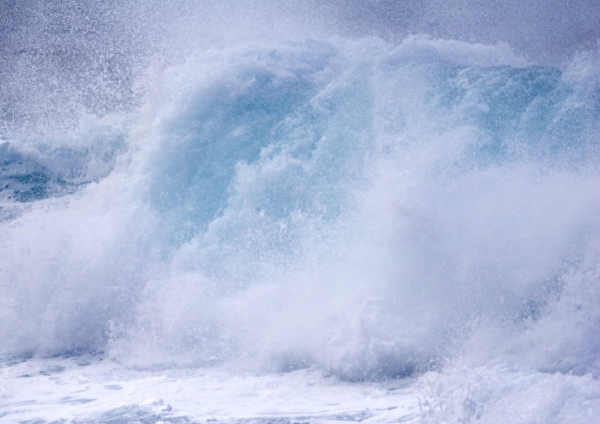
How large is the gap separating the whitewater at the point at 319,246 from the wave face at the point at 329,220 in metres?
0.02

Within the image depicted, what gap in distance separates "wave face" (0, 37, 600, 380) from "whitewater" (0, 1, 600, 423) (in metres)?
0.02

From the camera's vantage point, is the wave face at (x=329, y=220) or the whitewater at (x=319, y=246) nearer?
the whitewater at (x=319, y=246)

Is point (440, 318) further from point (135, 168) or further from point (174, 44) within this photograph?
point (174, 44)

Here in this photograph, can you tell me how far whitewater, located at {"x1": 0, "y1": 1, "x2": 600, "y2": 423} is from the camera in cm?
331

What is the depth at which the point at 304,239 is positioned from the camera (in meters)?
4.90

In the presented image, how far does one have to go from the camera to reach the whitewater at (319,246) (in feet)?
10.9

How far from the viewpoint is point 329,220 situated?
500 centimetres

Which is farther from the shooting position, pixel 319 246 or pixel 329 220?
pixel 329 220

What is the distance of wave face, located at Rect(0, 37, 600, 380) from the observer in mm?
3699

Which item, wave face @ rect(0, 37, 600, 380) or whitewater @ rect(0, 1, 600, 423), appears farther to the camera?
wave face @ rect(0, 37, 600, 380)

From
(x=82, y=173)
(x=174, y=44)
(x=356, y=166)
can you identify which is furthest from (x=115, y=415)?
(x=174, y=44)

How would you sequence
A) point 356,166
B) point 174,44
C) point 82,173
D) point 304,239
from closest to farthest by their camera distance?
point 304,239
point 356,166
point 82,173
point 174,44

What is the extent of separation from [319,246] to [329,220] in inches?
13.3

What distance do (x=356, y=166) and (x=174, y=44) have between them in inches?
184
